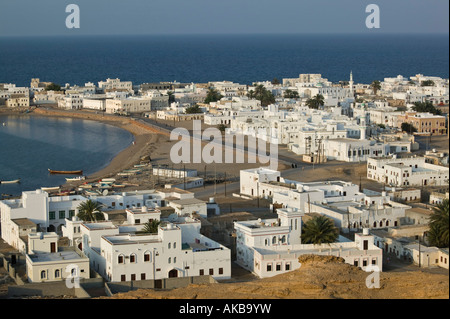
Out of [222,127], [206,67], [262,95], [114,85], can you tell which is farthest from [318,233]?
[206,67]

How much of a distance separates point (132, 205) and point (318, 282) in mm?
14003

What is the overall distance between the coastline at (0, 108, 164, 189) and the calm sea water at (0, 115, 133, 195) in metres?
0.62

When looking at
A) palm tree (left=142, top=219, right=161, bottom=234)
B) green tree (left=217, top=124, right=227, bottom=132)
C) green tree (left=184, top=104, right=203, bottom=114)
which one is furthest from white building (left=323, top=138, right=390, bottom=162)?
palm tree (left=142, top=219, right=161, bottom=234)

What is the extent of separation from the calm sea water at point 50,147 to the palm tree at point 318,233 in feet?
61.3

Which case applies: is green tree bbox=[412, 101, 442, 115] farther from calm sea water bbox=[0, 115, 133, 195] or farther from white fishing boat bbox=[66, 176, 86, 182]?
white fishing boat bbox=[66, 176, 86, 182]

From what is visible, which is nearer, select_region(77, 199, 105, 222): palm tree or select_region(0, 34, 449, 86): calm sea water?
select_region(77, 199, 105, 222): palm tree

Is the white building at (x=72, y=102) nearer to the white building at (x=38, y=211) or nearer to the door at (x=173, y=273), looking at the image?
the white building at (x=38, y=211)

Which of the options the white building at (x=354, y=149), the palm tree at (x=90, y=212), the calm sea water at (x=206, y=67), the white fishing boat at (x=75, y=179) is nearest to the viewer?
the palm tree at (x=90, y=212)

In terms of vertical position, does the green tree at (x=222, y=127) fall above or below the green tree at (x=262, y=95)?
below

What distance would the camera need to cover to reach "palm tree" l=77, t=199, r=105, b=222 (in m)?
30.2

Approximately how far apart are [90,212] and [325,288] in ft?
41.4

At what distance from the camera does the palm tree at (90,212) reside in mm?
30203

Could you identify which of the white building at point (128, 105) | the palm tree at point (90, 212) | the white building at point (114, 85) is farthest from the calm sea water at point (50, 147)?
the palm tree at point (90, 212)
